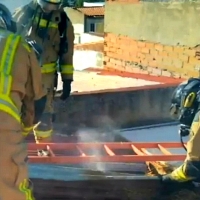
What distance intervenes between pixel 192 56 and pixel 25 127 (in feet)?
23.2

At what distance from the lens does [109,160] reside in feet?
13.6

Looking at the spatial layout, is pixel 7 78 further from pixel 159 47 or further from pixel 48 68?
pixel 159 47

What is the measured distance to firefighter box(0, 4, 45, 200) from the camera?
7.52 ft

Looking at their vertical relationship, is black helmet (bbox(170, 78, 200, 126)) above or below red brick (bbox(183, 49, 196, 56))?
above

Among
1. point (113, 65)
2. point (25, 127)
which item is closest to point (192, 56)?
point (113, 65)

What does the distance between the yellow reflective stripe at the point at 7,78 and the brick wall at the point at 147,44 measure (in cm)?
718

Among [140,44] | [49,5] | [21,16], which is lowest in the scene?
[140,44]

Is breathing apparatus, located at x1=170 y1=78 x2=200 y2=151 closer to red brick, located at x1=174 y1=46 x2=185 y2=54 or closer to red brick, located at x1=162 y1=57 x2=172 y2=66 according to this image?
red brick, located at x1=174 y1=46 x2=185 y2=54

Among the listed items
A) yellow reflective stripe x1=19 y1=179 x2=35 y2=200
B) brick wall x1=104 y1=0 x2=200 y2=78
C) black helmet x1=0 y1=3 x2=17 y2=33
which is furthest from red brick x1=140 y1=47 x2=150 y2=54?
yellow reflective stripe x1=19 y1=179 x2=35 y2=200

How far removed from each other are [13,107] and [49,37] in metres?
2.52

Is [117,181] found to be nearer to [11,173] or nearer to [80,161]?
[80,161]

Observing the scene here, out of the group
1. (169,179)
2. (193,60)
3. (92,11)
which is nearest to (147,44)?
(193,60)

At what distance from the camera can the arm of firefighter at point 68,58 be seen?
4824 mm

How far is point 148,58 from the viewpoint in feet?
34.7
